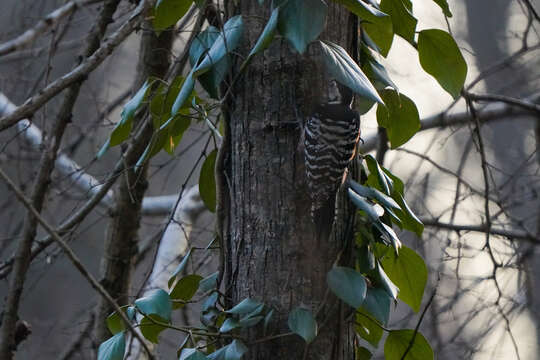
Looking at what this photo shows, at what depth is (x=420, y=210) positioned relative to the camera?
269 cm

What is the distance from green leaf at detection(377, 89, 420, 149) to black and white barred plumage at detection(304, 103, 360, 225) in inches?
10.0

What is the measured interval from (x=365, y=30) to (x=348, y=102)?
263 millimetres

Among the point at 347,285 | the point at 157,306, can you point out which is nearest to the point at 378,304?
the point at 347,285

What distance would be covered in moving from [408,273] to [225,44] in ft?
1.68

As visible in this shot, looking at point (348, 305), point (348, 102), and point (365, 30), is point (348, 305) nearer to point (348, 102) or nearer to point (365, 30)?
point (348, 102)

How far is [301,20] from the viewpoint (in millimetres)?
874

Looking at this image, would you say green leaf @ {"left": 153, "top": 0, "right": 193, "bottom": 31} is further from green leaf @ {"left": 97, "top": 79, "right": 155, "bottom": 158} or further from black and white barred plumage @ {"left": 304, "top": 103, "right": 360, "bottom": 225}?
black and white barred plumage @ {"left": 304, "top": 103, "right": 360, "bottom": 225}

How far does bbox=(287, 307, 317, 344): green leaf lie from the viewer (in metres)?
0.92

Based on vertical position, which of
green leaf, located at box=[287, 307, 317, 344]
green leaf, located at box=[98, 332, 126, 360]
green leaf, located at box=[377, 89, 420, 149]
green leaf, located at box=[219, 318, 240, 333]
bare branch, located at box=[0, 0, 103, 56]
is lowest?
green leaf, located at box=[287, 307, 317, 344]

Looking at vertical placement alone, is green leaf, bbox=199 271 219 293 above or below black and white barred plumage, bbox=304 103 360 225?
below

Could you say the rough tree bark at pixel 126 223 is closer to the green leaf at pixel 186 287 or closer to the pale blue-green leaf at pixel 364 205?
the green leaf at pixel 186 287

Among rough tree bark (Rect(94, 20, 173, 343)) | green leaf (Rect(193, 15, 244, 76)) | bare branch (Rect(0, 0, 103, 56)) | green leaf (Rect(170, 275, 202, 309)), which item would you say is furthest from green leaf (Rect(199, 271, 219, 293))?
bare branch (Rect(0, 0, 103, 56))

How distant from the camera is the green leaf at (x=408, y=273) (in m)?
1.21

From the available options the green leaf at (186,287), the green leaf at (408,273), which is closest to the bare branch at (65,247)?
the green leaf at (186,287)
